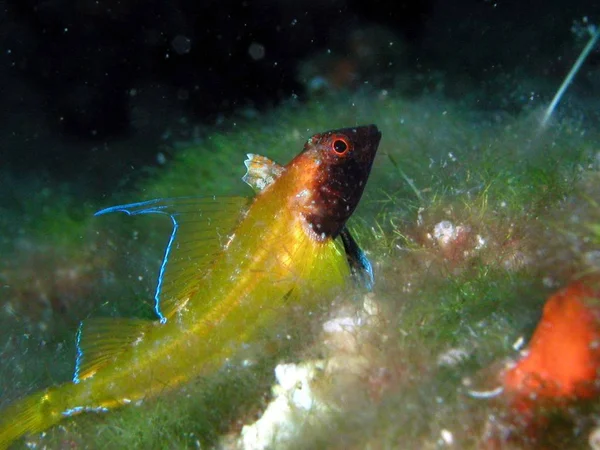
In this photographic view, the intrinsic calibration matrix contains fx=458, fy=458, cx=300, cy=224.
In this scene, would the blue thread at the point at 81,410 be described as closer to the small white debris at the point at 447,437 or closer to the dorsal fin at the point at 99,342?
the dorsal fin at the point at 99,342

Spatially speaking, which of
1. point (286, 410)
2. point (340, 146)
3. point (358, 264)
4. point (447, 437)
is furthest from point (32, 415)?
point (340, 146)

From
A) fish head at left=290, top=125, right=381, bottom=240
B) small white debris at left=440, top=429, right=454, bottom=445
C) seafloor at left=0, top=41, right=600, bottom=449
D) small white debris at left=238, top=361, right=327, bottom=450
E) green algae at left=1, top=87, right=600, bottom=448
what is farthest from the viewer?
fish head at left=290, top=125, right=381, bottom=240

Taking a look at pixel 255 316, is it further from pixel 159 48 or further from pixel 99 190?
pixel 159 48

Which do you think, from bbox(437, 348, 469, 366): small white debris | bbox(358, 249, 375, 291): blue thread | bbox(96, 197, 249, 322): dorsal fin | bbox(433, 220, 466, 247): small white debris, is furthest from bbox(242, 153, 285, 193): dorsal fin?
bbox(437, 348, 469, 366): small white debris

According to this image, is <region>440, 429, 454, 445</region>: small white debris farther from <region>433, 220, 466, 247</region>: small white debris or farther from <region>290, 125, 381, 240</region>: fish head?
<region>290, 125, 381, 240</region>: fish head

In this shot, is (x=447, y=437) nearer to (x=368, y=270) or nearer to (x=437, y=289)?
(x=437, y=289)

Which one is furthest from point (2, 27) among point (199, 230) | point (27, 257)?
point (199, 230)
